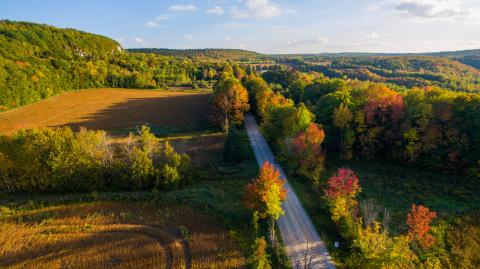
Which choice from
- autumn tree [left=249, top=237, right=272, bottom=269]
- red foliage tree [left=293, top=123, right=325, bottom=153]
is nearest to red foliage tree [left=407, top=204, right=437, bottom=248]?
autumn tree [left=249, top=237, right=272, bottom=269]

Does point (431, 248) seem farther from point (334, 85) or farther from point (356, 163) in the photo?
point (334, 85)

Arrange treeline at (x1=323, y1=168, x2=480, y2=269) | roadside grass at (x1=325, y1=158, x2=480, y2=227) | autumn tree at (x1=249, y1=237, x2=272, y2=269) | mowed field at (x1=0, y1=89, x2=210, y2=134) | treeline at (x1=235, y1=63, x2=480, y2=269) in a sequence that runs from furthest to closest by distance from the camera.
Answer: mowed field at (x1=0, y1=89, x2=210, y2=134) → roadside grass at (x1=325, y1=158, x2=480, y2=227) → treeline at (x1=235, y1=63, x2=480, y2=269) → autumn tree at (x1=249, y1=237, x2=272, y2=269) → treeline at (x1=323, y1=168, x2=480, y2=269)

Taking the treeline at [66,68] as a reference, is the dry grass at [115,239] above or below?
below

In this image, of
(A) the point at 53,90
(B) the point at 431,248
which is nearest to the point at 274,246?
(B) the point at 431,248

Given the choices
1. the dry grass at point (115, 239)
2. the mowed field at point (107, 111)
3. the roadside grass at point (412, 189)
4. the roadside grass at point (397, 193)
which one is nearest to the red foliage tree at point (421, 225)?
the roadside grass at point (397, 193)

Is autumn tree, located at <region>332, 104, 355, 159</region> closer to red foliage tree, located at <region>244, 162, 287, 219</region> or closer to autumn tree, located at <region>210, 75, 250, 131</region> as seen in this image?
red foliage tree, located at <region>244, 162, 287, 219</region>

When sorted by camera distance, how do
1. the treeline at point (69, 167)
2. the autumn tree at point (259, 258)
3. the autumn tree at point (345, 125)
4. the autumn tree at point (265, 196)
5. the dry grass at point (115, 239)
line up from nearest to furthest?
the autumn tree at point (259, 258) < the dry grass at point (115, 239) < the autumn tree at point (265, 196) < the treeline at point (69, 167) < the autumn tree at point (345, 125)

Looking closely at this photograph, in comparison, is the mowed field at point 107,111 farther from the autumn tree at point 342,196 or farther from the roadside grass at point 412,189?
the autumn tree at point 342,196
